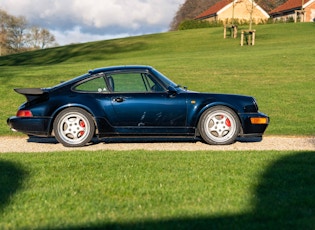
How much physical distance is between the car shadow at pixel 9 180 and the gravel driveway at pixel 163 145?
163 cm

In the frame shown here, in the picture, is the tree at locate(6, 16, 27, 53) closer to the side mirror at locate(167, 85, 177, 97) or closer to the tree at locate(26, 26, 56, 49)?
the tree at locate(26, 26, 56, 49)

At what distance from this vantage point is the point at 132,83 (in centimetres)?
764

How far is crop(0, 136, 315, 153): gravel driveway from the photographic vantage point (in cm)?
721

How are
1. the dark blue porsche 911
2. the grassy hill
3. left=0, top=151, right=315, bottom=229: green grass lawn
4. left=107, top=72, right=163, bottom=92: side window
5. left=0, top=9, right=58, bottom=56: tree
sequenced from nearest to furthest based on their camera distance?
left=0, top=151, right=315, bottom=229: green grass lawn → the dark blue porsche 911 → left=107, top=72, right=163, bottom=92: side window → the grassy hill → left=0, top=9, right=58, bottom=56: tree

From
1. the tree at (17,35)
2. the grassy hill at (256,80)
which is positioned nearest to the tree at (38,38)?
the tree at (17,35)

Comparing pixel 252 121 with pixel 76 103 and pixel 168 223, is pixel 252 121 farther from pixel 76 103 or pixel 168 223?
pixel 168 223

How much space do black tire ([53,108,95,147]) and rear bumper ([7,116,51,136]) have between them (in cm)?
15

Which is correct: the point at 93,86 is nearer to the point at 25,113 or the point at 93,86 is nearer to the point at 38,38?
the point at 25,113

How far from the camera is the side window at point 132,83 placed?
24.6 feet

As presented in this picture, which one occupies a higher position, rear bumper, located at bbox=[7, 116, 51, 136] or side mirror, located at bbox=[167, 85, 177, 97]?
side mirror, located at bbox=[167, 85, 177, 97]

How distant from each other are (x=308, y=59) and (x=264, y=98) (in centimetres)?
888

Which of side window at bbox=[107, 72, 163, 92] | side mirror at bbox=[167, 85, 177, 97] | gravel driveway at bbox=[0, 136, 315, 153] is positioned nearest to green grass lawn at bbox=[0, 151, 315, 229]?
gravel driveway at bbox=[0, 136, 315, 153]

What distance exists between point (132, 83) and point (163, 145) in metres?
1.16

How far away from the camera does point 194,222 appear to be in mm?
3570
